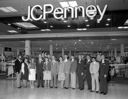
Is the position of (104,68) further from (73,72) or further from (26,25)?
(26,25)

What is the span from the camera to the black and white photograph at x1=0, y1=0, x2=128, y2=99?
7090 mm

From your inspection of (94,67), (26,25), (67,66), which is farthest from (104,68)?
(26,25)

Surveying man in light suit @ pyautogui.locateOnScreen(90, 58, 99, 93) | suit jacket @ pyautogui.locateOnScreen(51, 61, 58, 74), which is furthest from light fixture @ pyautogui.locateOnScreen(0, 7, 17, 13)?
man in light suit @ pyautogui.locateOnScreen(90, 58, 99, 93)

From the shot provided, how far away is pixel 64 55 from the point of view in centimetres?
975

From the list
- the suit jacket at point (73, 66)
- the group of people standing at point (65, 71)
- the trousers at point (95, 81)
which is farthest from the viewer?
the suit jacket at point (73, 66)

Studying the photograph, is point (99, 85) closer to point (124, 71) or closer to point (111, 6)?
point (111, 6)

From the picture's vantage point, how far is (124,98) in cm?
702

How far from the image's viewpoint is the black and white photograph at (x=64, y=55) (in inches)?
279

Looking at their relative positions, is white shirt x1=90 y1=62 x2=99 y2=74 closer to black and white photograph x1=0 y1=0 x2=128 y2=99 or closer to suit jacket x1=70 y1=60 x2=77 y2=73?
black and white photograph x1=0 y1=0 x2=128 y2=99

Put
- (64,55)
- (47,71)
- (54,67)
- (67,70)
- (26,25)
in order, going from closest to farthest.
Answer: (67,70) < (54,67) < (47,71) < (64,55) < (26,25)

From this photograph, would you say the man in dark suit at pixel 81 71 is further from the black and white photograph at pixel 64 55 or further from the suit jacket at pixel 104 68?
the suit jacket at pixel 104 68

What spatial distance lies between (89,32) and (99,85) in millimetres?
5017

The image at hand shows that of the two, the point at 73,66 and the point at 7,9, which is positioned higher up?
the point at 7,9

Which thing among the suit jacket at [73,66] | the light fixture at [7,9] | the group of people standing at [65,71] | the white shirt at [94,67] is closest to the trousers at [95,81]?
the group of people standing at [65,71]
